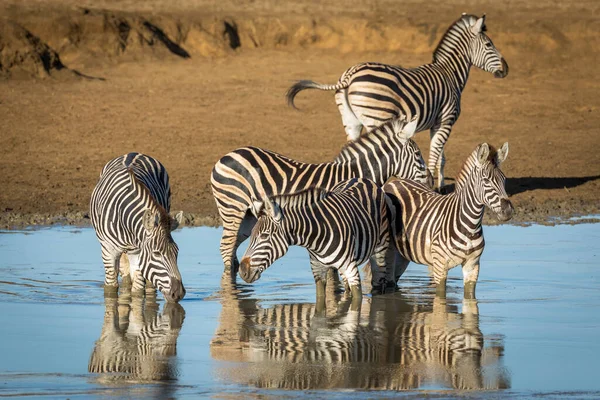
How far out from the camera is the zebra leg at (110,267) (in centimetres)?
1053

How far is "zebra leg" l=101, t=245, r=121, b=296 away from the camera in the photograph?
10.5 metres

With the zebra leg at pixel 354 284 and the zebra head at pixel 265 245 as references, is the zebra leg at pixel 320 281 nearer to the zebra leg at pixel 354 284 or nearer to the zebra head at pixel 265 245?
the zebra leg at pixel 354 284

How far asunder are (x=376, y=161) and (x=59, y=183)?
22.3ft

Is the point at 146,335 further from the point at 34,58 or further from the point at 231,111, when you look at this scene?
the point at 34,58

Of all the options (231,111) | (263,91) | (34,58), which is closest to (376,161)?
(231,111)

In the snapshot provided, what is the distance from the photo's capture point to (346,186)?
10.9m

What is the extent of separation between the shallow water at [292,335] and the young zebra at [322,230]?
45cm

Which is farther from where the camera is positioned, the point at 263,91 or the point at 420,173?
the point at 263,91

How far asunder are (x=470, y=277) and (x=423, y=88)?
247 inches

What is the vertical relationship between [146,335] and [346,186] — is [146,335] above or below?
below

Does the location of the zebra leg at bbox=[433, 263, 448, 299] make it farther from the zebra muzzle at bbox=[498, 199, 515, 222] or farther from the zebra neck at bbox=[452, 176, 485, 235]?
the zebra muzzle at bbox=[498, 199, 515, 222]

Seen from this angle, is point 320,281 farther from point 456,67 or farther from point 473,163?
point 456,67

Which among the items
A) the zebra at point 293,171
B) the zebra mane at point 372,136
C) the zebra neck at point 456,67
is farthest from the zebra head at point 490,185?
the zebra neck at point 456,67

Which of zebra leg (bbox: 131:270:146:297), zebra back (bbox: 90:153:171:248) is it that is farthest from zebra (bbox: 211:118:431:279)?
zebra leg (bbox: 131:270:146:297)
